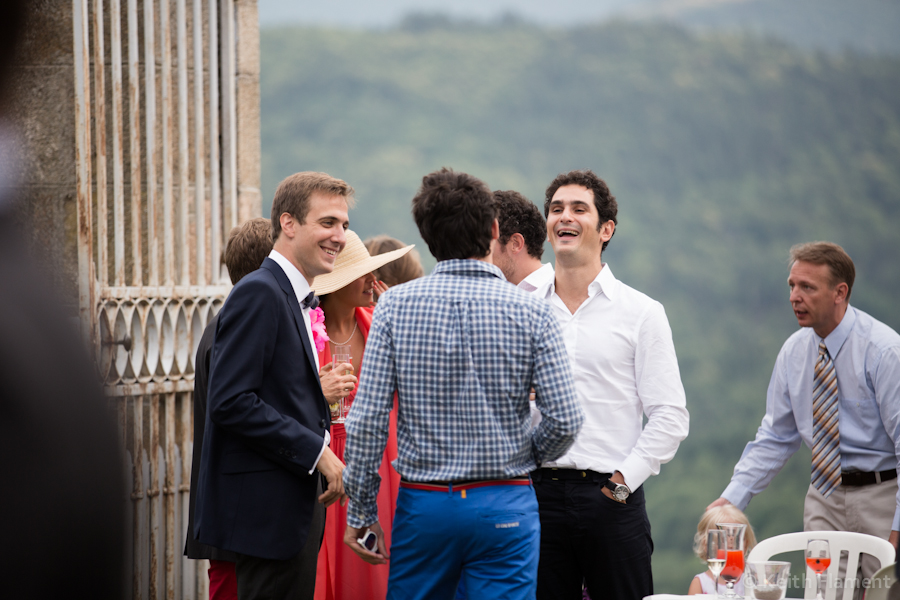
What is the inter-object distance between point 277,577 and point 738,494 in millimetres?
2004

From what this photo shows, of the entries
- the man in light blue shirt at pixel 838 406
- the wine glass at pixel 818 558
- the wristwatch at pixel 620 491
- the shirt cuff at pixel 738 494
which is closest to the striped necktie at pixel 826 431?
the man in light blue shirt at pixel 838 406

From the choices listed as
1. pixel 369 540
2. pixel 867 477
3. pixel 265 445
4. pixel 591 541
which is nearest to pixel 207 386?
pixel 265 445

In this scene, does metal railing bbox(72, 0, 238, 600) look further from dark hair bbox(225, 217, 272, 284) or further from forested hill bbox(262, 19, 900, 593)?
forested hill bbox(262, 19, 900, 593)

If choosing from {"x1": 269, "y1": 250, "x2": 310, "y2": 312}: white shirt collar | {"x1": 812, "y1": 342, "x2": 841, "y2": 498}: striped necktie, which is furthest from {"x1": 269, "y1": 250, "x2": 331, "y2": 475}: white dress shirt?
{"x1": 812, "y1": 342, "x2": 841, "y2": 498}: striped necktie

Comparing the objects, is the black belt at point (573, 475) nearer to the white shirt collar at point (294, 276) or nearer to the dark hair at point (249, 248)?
the white shirt collar at point (294, 276)

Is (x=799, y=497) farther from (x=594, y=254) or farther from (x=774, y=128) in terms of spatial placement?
(x=594, y=254)

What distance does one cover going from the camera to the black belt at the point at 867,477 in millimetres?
3334

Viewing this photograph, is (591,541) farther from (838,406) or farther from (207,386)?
(838,406)

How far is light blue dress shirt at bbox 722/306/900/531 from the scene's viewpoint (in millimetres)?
3326

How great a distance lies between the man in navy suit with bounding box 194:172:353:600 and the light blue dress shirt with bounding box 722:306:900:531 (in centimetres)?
190

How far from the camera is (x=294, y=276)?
2482 millimetres

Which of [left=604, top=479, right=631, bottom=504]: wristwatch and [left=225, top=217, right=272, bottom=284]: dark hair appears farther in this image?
[left=225, top=217, right=272, bottom=284]: dark hair

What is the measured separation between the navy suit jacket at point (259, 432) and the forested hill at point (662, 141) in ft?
127

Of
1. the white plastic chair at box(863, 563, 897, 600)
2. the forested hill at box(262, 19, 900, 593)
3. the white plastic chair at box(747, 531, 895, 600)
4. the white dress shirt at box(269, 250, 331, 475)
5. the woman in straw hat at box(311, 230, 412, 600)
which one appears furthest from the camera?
the forested hill at box(262, 19, 900, 593)
